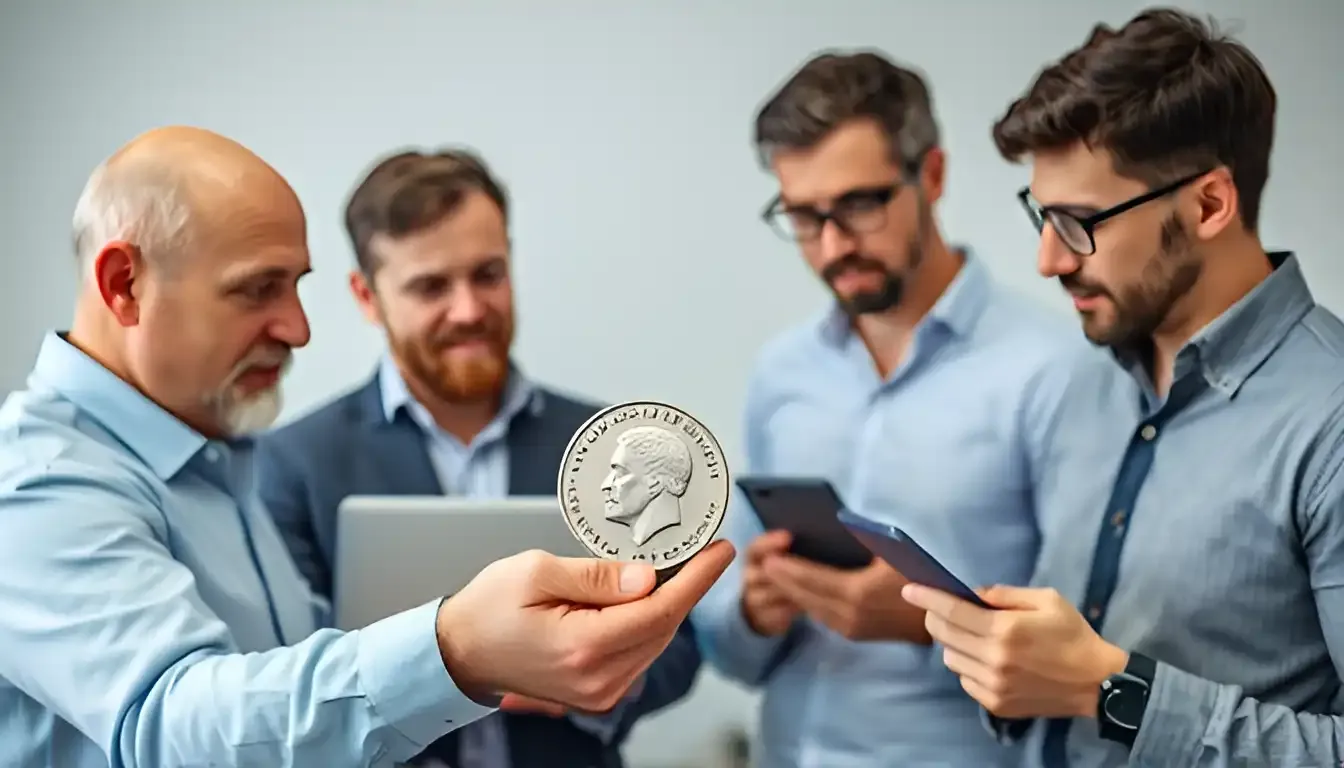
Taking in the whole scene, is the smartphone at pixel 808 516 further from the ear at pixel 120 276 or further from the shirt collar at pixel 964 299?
the ear at pixel 120 276

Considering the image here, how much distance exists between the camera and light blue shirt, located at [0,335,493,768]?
114 cm

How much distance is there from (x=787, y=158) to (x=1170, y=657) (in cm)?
80

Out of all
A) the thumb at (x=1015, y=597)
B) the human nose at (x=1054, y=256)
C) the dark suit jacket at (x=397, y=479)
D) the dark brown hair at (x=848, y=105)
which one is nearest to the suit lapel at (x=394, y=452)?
the dark suit jacket at (x=397, y=479)

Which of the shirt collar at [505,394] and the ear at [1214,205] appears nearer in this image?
the ear at [1214,205]

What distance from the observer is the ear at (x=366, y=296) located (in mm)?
1695

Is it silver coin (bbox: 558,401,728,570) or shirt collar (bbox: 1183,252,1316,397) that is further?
shirt collar (bbox: 1183,252,1316,397)

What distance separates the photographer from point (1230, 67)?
4.87 ft

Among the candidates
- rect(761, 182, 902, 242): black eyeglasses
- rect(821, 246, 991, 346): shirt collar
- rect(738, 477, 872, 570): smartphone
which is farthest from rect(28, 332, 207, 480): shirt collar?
rect(821, 246, 991, 346): shirt collar

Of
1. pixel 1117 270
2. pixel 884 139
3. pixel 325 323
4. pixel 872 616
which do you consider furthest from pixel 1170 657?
pixel 325 323

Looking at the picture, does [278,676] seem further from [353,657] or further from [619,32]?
[619,32]

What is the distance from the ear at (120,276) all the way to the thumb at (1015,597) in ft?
3.44

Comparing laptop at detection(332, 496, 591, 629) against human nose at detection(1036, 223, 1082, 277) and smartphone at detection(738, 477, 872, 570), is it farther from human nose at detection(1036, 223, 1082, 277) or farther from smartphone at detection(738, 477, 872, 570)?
human nose at detection(1036, 223, 1082, 277)

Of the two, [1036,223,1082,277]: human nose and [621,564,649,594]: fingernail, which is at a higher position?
[1036,223,1082,277]: human nose

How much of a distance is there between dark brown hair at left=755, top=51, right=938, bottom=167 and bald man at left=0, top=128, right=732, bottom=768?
654 mm
